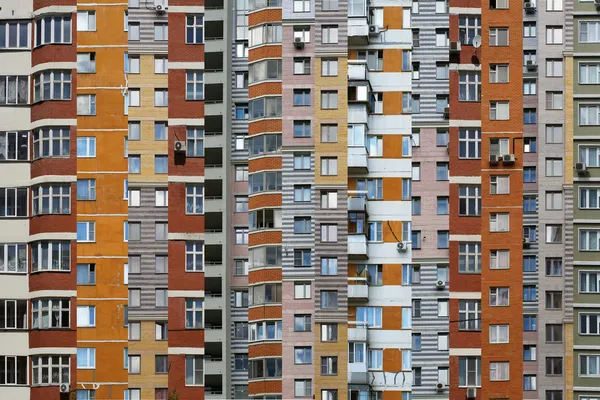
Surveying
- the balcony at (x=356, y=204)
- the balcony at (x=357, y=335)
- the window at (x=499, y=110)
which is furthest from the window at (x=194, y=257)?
the window at (x=499, y=110)

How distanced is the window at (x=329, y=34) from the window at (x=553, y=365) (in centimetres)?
1792

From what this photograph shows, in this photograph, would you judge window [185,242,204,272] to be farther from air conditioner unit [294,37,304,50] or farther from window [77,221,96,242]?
air conditioner unit [294,37,304,50]

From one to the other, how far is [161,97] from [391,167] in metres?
10.7

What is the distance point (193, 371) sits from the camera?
62.8 metres

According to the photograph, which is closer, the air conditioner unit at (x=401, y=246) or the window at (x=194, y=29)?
the window at (x=194, y=29)

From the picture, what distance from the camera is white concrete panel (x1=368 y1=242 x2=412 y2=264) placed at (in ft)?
217

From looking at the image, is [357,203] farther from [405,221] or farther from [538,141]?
[538,141]

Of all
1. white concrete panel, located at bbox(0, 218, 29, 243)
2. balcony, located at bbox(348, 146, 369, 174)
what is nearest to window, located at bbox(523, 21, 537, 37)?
balcony, located at bbox(348, 146, 369, 174)

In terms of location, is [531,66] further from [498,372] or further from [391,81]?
[498,372]

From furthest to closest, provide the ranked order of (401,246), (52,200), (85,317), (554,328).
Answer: (554,328) < (401,246) < (85,317) < (52,200)

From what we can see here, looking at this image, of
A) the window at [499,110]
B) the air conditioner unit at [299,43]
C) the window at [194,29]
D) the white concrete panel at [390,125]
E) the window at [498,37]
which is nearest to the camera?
the window at [194,29]

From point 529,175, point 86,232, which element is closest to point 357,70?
point 529,175

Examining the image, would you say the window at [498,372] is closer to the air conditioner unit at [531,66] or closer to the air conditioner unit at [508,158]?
the air conditioner unit at [508,158]

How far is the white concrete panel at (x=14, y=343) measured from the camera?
61.6 meters
